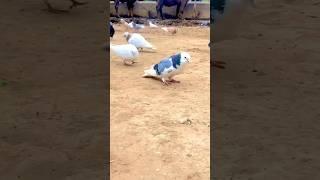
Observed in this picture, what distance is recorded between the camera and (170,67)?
5.09 metres

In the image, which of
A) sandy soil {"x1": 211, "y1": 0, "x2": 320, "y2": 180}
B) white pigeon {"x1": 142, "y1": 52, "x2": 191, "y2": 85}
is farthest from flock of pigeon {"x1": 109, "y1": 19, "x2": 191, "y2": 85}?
sandy soil {"x1": 211, "y1": 0, "x2": 320, "y2": 180}

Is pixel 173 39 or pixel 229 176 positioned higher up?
pixel 229 176

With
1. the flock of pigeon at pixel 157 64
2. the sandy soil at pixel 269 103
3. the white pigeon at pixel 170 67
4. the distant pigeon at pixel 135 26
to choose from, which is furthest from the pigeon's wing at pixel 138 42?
the distant pigeon at pixel 135 26

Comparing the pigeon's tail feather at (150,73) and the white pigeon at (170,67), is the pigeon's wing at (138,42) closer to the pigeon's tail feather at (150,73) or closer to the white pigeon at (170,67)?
the pigeon's tail feather at (150,73)

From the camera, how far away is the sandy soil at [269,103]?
11.5 ft

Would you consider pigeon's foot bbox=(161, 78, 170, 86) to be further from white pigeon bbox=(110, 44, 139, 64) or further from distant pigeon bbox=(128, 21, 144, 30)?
distant pigeon bbox=(128, 21, 144, 30)
